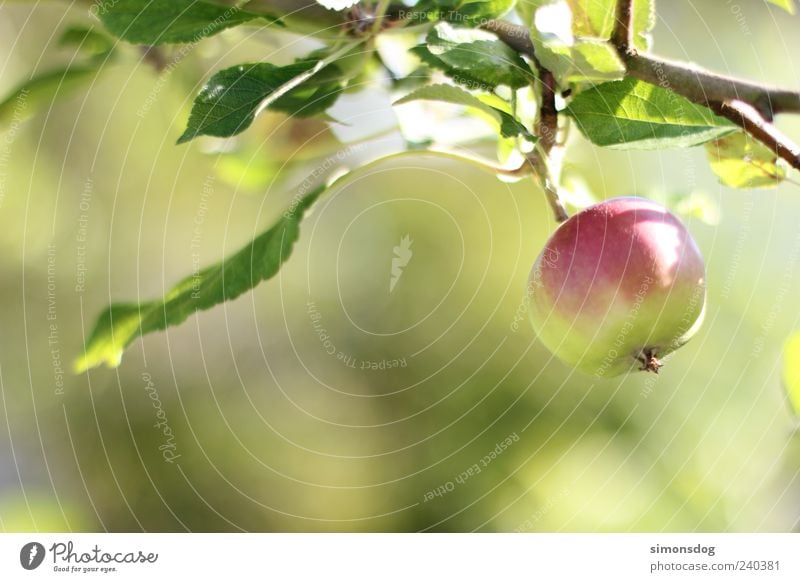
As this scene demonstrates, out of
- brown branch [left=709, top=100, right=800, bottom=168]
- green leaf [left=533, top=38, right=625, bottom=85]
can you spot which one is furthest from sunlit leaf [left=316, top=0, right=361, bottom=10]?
brown branch [left=709, top=100, right=800, bottom=168]

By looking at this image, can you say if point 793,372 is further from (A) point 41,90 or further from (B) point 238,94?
(A) point 41,90

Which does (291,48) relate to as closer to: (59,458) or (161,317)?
(161,317)

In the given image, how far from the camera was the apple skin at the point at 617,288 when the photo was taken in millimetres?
456

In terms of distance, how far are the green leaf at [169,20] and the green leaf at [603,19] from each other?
21 cm

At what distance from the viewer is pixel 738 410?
881 millimetres

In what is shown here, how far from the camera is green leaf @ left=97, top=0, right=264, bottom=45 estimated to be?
1.64 ft

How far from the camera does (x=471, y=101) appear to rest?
45cm

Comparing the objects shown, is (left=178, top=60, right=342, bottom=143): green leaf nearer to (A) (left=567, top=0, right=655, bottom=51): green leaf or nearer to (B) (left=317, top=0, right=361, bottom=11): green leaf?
(B) (left=317, top=0, right=361, bottom=11): green leaf

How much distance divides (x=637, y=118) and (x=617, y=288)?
0.33 ft

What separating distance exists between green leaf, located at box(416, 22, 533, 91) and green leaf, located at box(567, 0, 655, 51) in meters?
0.06

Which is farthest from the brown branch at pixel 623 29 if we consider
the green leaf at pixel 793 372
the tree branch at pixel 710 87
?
the green leaf at pixel 793 372

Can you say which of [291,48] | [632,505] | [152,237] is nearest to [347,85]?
[291,48]
